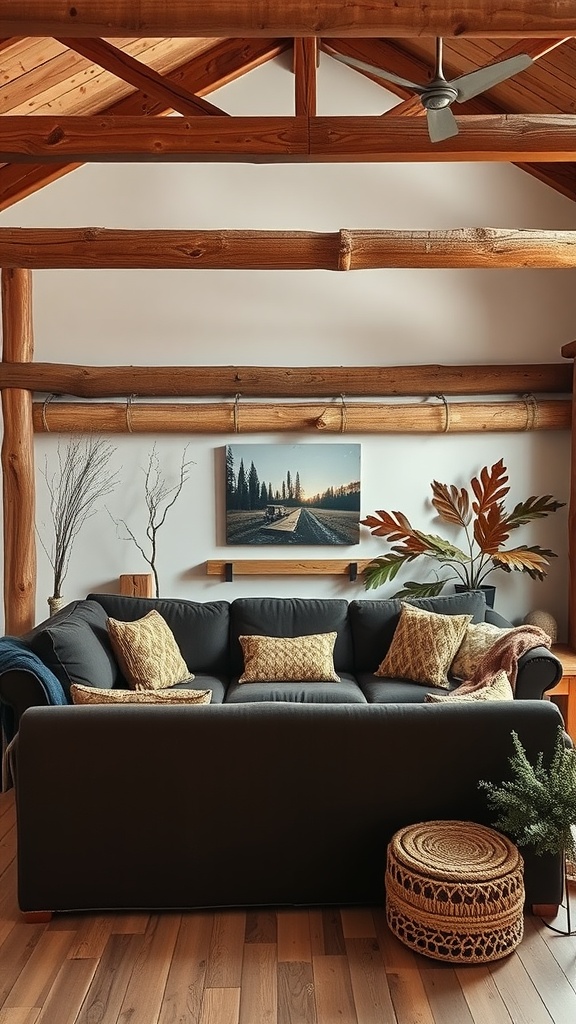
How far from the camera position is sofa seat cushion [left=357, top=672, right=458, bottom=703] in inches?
186

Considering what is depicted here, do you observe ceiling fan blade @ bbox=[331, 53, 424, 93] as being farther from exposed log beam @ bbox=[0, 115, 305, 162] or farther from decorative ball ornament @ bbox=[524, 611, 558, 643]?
decorative ball ornament @ bbox=[524, 611, 558, 643]

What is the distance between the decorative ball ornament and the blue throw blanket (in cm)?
328

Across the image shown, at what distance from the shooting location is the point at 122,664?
16.0ft

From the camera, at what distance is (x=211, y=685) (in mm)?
4980

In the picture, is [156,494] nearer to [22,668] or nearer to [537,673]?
[22,668]

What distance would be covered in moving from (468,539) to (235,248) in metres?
2.79

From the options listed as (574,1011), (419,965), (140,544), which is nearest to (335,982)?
(419,965)

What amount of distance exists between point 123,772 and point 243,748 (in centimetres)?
43

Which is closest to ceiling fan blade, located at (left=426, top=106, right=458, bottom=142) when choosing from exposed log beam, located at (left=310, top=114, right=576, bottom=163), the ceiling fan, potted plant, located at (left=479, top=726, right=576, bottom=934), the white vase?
the ceiling fan

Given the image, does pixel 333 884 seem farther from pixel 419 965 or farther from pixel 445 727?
pixel 445 727

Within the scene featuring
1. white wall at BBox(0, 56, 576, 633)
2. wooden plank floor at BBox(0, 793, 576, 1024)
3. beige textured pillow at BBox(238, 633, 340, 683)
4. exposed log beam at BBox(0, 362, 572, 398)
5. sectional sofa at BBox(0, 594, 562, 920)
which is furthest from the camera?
white wall at BBox(0, 56, 576, 633)

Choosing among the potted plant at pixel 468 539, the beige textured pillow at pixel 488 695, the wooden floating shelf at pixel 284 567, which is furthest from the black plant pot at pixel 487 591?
the beige textured pillow at pixel 488 695

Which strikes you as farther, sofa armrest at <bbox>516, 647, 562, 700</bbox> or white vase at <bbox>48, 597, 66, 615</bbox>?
Result: white vase at <bbox>48, 597, 66, 615</bbox>

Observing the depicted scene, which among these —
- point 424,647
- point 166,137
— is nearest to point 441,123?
point 166,137
